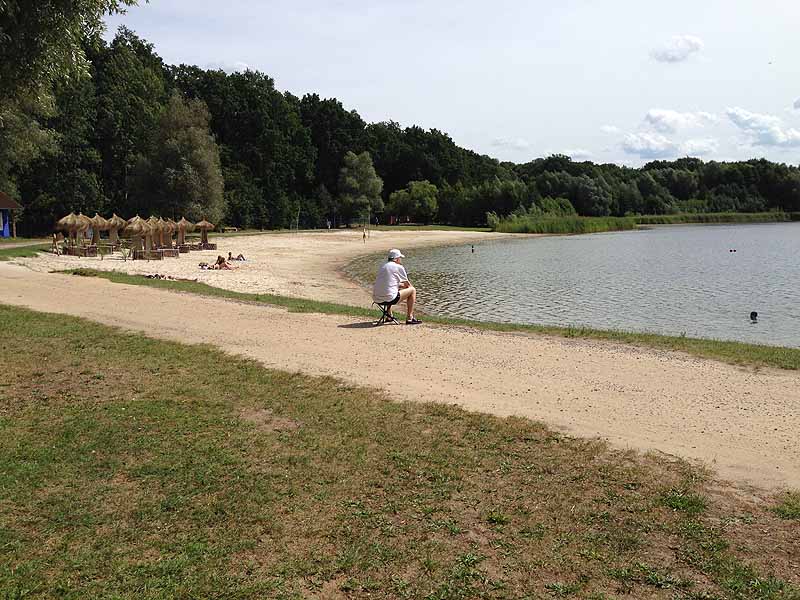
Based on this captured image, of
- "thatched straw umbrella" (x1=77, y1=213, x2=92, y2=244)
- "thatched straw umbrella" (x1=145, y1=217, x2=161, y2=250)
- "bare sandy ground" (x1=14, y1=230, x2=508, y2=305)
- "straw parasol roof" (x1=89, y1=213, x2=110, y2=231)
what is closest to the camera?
"bare sandy ground" (x1=14, y1=230, x2=508, y2=305)

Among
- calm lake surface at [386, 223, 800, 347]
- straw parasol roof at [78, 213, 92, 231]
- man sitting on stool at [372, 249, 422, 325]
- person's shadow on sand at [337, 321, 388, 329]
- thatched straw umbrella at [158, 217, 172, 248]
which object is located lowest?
calm lake surface at [386, 223, 800, 347]

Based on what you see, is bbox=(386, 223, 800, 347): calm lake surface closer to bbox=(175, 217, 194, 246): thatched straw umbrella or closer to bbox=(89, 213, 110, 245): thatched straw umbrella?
bbox=(175, 217, 194, 246): thatched straw umbrella

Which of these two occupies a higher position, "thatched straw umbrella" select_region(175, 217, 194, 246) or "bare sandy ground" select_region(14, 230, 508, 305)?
"thatched straw umbrella" select_region(175, 217, 194, 246)

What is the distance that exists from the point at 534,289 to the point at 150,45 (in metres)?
56.7

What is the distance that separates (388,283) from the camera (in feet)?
41.9

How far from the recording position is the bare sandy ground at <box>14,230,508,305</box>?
Answer: 2486 centimetres

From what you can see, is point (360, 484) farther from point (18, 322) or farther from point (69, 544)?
point (18, 322)

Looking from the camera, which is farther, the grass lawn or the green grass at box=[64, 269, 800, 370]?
the green grass at box=[64, 269, 800, 370]

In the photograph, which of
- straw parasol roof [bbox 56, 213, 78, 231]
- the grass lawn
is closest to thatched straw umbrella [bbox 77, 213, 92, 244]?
straw parasol roof [bbox 56, 213, 78, 231]

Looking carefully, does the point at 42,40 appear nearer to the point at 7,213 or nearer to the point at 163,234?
the point at 163,234

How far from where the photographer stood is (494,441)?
19.8 feet

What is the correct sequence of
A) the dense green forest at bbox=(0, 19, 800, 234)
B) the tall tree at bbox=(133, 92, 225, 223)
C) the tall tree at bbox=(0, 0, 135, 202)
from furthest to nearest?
1. the tall tree at bbox=(133, 92, 225, 223)
2. the dense green forest at bbox=(0, 19, 800, 234)
3. the tall tree at bbox=(0, 0, 135, 202)

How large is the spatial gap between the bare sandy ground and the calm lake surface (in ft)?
13.2

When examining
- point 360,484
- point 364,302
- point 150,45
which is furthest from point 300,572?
point 150,45
